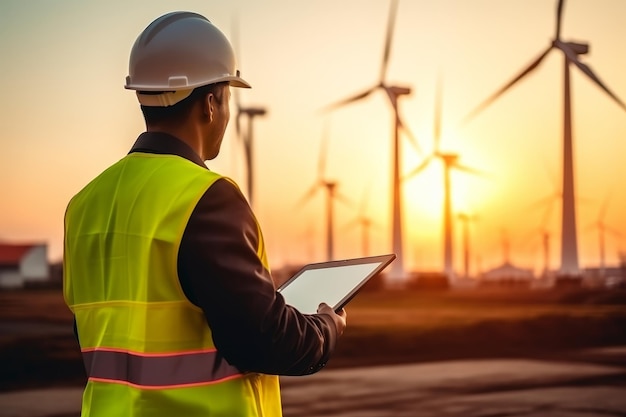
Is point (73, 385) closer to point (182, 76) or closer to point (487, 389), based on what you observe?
point (487, 389)

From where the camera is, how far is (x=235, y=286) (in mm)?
1645

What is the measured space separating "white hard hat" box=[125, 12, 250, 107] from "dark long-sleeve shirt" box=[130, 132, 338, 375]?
234mm

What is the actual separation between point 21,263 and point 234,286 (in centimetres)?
2714

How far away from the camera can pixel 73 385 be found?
10.3 metres

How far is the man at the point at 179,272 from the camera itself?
1.66 meters

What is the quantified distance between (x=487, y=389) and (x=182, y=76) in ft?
27.9

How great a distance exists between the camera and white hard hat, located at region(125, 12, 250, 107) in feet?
6.01

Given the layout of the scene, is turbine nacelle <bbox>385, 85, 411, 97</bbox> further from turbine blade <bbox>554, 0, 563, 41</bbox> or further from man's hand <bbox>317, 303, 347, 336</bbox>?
man's hand <bbox>317, 303, 347, 336</bbox>

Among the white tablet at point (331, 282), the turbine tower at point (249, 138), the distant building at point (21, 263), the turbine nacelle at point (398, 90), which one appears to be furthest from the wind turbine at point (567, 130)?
the white tablet at point (331, 282)

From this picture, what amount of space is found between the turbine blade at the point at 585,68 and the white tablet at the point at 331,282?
14.5 m

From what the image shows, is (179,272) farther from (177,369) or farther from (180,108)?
(180,108)

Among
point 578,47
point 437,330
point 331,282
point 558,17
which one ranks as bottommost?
point 437,330

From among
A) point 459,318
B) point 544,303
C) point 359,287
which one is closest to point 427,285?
point 544,303

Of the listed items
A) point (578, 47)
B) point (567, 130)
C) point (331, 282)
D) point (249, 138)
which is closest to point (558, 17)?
point (578, 47)
